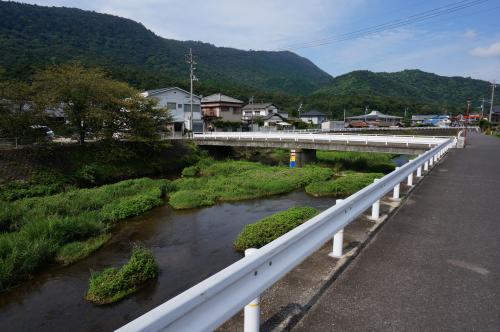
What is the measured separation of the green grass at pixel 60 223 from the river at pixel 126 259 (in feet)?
1.53

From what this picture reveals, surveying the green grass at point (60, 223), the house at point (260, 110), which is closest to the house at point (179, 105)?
the house at point (260, 110)

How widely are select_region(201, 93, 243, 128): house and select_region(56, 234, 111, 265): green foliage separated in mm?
45257

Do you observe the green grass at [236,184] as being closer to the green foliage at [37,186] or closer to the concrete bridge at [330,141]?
the concrete bridge at [330,141]

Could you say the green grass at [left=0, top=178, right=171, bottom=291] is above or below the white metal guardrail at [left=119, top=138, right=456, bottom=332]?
below

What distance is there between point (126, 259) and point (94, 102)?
19.8 meters

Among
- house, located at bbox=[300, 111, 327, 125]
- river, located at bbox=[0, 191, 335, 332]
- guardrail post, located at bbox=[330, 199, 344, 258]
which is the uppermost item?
house, located at bbox=[300, 111, 327, 125]

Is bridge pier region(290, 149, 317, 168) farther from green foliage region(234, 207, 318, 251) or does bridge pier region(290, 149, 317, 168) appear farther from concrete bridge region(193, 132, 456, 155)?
green foliage region(234, 207, 318, 251)

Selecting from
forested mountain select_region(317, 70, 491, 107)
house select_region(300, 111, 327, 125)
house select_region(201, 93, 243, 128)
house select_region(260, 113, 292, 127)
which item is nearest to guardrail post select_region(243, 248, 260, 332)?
house select_region(201, 93, 243, 128)

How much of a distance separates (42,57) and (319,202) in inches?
2732

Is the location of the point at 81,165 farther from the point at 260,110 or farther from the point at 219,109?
the point at 260,110

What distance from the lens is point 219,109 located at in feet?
189

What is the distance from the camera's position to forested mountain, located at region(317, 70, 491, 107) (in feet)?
495

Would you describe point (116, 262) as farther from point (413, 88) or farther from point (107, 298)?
point (413, 88)

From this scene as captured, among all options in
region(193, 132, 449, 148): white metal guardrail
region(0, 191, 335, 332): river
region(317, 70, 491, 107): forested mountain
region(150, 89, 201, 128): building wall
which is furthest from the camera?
region(317, 70, 491, 107): forested mountain
